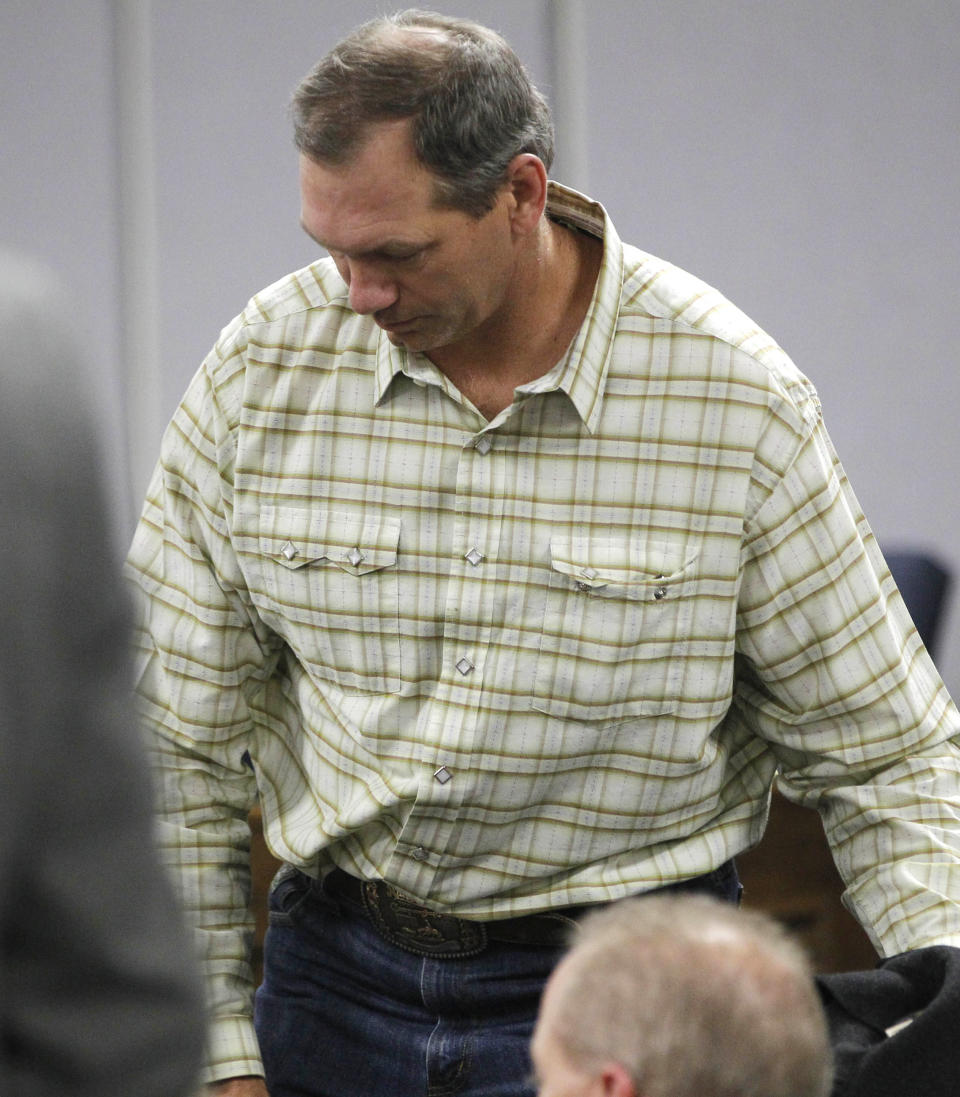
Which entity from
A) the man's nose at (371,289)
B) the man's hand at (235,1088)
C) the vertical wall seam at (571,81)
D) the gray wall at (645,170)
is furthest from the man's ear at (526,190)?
the vertical wall seam at (571,81)

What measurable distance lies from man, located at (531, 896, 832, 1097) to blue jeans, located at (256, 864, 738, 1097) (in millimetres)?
440

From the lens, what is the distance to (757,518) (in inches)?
70.1

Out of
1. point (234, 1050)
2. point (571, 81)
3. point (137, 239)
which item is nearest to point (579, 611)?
point (234, 1050)

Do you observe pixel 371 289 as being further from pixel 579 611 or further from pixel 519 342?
pixel 579 611

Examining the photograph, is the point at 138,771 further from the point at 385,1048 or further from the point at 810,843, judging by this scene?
the point at 810,843

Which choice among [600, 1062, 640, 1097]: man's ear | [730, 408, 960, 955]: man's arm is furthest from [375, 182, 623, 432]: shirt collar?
[600, 1062, 640, 1097]: man's ear

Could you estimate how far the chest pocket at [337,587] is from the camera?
1.83m

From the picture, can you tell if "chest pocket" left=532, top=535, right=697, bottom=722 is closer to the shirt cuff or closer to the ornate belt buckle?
the ornate belt buckle

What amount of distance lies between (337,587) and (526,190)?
50 cm

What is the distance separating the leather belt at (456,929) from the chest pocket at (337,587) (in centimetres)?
26

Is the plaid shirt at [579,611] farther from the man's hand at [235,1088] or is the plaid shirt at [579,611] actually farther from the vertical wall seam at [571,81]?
the vertical wall seam at [571,81]

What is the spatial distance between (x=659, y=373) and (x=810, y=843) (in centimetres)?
204

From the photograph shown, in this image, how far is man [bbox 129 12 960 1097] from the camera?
1.76m

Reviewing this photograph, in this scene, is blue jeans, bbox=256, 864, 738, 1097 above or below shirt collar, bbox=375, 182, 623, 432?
below
